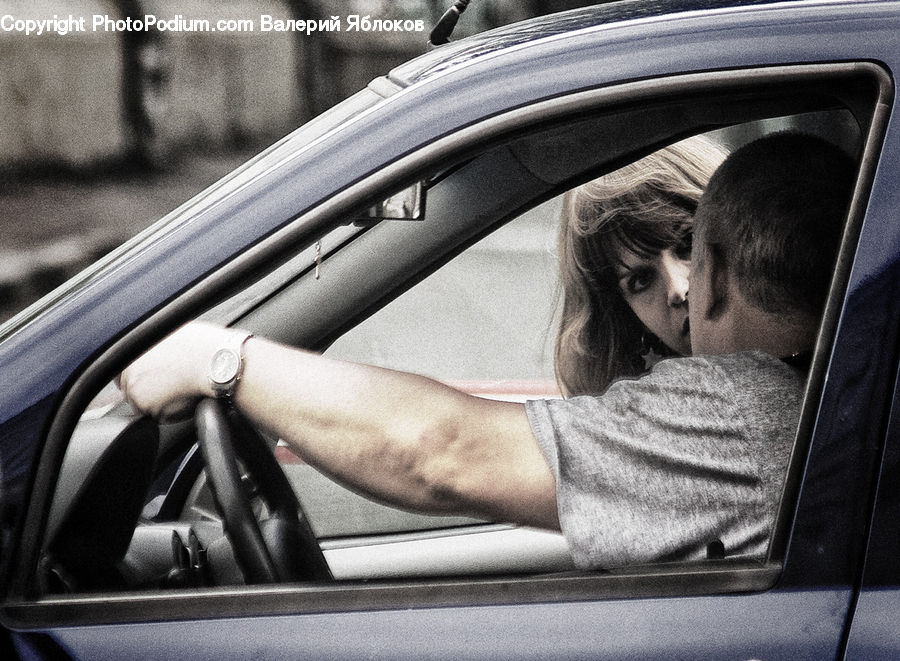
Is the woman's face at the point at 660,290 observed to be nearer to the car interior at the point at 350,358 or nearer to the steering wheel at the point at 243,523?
the car interior at the point at 350,358

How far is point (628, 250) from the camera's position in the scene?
2.16m

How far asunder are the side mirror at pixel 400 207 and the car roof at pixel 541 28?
13 centimetres

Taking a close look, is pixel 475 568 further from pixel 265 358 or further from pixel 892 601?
pixel 892 601

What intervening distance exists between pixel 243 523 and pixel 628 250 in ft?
3.63

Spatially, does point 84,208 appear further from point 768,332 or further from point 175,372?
point 768,332

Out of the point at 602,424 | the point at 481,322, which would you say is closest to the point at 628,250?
the point at 602,424

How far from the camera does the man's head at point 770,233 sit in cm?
126

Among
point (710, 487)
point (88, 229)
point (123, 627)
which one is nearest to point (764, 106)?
point (710, 487)

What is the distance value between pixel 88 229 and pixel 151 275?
22.9 ft

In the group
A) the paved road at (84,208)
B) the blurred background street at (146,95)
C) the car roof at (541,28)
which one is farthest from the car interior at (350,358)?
the blurred background street at (146,95)

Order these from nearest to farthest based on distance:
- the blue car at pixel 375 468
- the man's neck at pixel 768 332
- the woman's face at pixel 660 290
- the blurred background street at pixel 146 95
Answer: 1. the blue car at pixel 375 468
2. the man's neck at pixel 768 332
3. the woman's face at pixel 660 290
4. the blurred background street at pixel 146 95

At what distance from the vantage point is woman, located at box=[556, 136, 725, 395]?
2131 millimetres

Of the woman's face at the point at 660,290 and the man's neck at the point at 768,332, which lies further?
the woman's face at the point at 660,290

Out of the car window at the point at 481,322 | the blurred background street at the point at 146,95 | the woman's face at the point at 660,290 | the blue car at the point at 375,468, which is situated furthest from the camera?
the blurred background street at the point at 146,95
